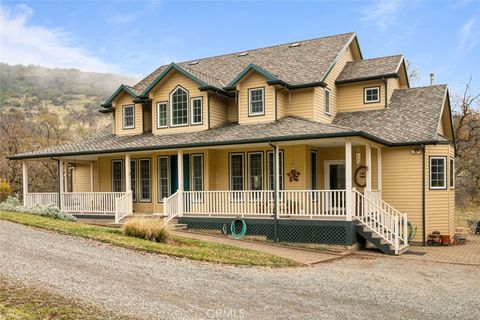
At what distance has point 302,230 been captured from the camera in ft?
52.4

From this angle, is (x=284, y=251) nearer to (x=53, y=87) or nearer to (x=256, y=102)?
(x=256, y=102)

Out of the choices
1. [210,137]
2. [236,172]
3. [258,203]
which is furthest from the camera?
[236,172]

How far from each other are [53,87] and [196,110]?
10248 centimetres

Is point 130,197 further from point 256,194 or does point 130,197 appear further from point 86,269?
point 86,269

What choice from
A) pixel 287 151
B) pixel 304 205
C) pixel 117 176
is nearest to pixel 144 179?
pixel 117 176

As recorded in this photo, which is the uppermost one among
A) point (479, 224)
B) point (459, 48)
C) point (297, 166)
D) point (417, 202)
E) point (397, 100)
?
point (459, 48)

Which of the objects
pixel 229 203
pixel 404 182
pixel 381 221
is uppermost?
pixel 404 182

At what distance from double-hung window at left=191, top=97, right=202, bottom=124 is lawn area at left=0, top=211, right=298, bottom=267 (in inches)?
279

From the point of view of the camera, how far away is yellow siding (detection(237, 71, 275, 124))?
19016 millimetres

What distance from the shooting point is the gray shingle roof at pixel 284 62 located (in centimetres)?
1988

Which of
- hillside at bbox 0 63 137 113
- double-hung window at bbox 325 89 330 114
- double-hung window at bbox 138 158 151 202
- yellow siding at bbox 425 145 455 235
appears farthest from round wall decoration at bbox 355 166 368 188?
hillside at bbox 0 63 137 113

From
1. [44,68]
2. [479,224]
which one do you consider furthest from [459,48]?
[44,68]

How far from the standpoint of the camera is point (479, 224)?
2177cm

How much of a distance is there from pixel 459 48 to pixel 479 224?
966 inches
